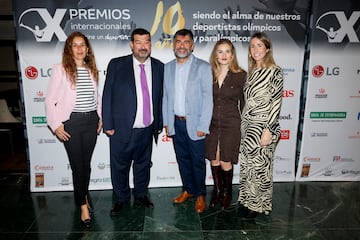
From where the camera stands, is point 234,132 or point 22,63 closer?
point 234,132

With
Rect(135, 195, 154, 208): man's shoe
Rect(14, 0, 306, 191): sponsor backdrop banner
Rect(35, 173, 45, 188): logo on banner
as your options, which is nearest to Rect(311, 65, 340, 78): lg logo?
Rect(14, 0, 306, 191): sponsor backdrop banner

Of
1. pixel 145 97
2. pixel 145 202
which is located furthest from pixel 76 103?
pixel 145 202

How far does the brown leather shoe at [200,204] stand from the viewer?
315 centimetres

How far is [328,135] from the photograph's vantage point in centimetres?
379

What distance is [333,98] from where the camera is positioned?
145 inches

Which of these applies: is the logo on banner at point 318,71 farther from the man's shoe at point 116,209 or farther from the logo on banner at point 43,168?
the logo on banner at point 43,168

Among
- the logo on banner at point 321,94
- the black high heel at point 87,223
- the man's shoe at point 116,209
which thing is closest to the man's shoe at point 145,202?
the man's shoe at point 116,209

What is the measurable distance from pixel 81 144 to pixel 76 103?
0.38m

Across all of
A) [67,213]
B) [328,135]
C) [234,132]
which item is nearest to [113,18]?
[234,132]

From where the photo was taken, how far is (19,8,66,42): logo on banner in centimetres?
326

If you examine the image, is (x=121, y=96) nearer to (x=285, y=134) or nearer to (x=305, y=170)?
(x=285, y=134)

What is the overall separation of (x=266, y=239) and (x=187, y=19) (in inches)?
94.1

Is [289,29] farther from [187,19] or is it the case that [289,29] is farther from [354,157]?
[354,157]

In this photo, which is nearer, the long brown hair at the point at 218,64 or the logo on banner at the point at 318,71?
the long brown hair at the point at 218,64
